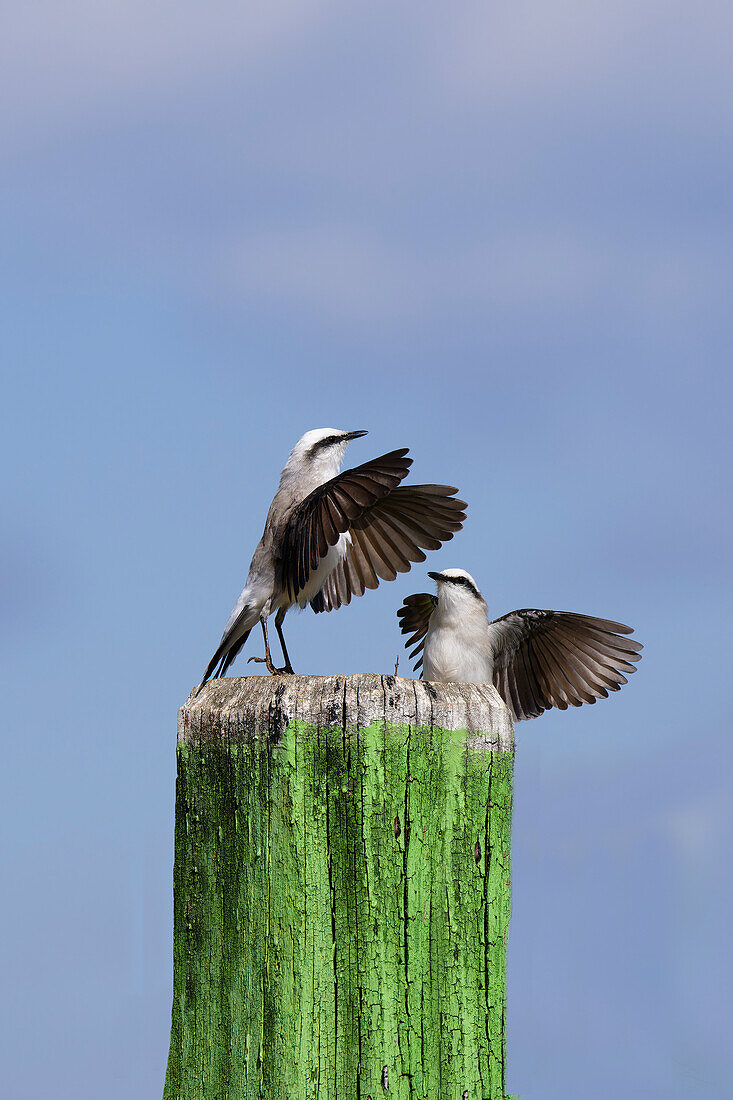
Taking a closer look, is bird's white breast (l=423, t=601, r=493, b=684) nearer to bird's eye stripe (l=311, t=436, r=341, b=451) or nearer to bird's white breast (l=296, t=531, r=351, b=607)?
bird's white breast (l=296, t=531, r=351, b=607)

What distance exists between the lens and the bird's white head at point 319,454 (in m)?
6.48

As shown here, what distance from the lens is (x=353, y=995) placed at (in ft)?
10.8

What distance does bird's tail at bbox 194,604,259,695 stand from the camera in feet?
19.5

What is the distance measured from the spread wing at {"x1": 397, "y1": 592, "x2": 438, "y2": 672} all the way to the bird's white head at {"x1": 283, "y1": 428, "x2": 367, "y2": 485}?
1288mm

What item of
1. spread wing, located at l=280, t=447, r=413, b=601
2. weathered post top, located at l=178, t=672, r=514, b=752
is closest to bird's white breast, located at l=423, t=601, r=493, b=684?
spread wing, located at l=280, t=447, r=413, b=601

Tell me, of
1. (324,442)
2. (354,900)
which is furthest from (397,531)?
(354,900)

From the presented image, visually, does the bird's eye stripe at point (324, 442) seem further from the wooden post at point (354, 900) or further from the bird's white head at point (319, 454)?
the wooden post at point (354, 900)

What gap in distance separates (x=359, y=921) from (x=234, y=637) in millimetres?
2931

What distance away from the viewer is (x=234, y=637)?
20.0 feet

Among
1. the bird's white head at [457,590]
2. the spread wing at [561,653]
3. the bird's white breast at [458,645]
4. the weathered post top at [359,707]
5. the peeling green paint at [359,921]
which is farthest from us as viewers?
the spread wing at [561,653]

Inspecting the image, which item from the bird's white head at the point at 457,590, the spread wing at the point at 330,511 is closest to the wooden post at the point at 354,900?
the spread wing at the point at 330,511

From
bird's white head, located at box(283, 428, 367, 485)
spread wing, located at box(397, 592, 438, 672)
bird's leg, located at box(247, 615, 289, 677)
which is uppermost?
bird's white head, located at box(283, 428, 367, 485)

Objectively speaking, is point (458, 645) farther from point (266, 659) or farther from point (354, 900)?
point (354, 900)

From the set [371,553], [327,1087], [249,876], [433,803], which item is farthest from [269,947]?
[371,553]
